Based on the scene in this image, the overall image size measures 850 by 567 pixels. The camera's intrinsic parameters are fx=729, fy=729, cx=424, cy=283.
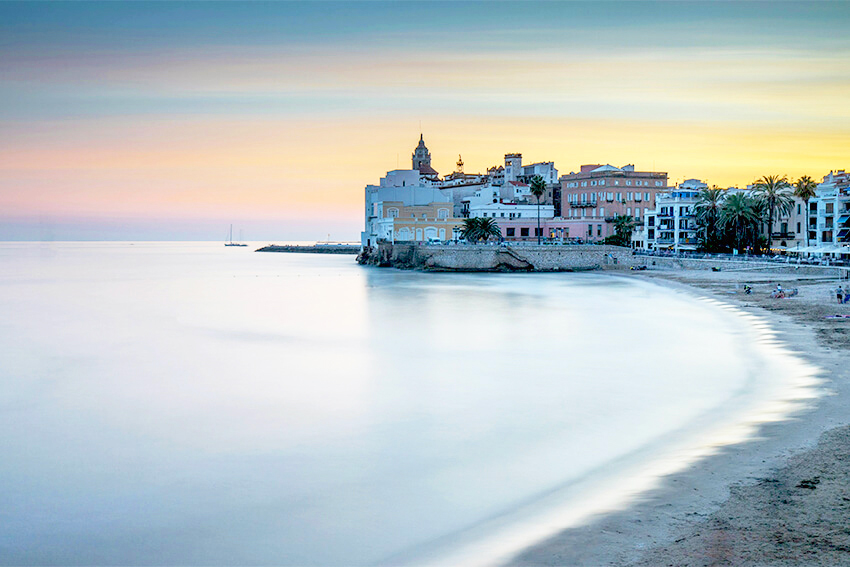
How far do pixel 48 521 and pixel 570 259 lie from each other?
6975 cm

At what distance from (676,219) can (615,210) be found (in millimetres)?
14912

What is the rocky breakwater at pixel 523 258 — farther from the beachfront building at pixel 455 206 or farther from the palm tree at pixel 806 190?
the palm tree at pixel 806 190

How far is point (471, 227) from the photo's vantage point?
272ft

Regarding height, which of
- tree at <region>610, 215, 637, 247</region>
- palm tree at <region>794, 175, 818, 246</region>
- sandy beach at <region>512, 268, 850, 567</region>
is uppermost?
palm tree at <region>794, 175, 818, 246</region>

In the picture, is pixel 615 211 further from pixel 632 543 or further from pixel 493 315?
pixel 632 543

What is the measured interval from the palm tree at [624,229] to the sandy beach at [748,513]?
6972 cm

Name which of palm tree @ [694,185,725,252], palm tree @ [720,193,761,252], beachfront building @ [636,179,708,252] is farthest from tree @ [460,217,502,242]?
palm tree @ [720,193,761,252]

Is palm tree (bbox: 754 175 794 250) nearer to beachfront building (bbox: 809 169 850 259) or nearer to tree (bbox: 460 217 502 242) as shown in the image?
beachfront building (bbox: 809 169 850 259)

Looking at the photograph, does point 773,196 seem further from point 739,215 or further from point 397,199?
point 397,199

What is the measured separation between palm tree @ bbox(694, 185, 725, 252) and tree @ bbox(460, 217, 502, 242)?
73.9 ft

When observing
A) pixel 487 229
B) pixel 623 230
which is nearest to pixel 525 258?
pixel 487 229

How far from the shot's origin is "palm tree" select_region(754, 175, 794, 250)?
63000 millimetres

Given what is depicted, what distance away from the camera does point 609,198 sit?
3543 inches

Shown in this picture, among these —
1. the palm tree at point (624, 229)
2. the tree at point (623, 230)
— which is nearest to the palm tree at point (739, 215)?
the tree at point (623, 230)
